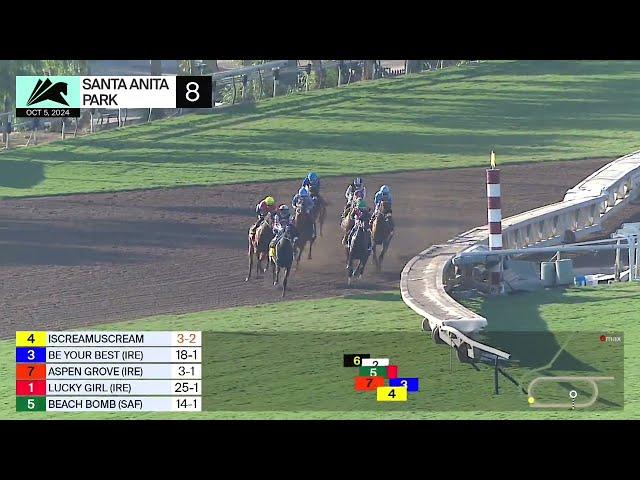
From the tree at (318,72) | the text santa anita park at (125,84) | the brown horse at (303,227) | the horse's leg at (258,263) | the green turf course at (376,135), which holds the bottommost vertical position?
the horse's leg at (258,263)

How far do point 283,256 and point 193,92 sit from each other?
1512mm

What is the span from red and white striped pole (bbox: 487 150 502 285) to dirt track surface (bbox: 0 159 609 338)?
0.07 m

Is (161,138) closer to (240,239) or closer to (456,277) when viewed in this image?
(240,239)

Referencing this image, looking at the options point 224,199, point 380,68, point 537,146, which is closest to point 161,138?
point 224,199

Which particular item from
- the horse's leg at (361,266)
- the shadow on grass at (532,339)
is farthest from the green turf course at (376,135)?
the shadow on grass at (532,339)

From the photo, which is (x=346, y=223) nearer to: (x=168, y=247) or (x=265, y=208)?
(x=265, y=208)

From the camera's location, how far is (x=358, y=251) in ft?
55.4
